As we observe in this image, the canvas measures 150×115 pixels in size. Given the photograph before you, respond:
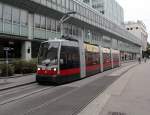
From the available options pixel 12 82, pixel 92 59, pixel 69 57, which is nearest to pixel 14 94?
pixel 12 82

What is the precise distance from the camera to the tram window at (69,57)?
17094 mm

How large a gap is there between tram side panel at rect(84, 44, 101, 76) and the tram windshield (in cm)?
598

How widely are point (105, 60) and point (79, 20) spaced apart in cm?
1708

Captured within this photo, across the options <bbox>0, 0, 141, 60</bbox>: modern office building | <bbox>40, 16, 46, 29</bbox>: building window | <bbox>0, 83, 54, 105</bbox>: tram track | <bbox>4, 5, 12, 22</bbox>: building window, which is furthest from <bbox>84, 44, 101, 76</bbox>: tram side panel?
<bbox>40, 16, 46, 29</bbox>: building window

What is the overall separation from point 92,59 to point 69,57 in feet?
24.1

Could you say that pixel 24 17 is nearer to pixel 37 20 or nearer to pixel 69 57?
pixel 37 20

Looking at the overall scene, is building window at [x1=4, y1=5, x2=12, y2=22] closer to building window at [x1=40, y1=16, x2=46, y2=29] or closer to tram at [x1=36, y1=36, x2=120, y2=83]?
building window at [x1=40, y1=16, x2=46, y2=29]

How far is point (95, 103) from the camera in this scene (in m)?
10.6

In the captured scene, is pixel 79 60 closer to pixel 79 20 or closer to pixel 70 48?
pixel 70 48

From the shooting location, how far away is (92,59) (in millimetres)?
25094

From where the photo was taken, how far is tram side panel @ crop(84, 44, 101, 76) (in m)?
23.0

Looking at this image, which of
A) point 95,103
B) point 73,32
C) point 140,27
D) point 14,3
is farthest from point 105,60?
point 140,27

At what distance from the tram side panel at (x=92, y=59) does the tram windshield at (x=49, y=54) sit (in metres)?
5.98

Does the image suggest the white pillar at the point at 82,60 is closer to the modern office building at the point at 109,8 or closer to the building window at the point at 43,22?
the building window at the point at 43,22
